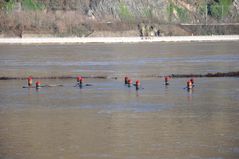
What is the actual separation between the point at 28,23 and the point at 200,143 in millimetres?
151784

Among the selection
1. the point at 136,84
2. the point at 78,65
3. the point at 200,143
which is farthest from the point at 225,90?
the point at 78,65

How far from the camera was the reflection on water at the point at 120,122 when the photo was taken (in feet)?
108

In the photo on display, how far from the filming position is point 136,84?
182ft

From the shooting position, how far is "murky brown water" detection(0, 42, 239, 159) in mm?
32938

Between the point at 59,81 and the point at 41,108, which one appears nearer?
the point at 41,108

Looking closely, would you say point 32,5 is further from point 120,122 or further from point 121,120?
point 120,122

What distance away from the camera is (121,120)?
1581 inches

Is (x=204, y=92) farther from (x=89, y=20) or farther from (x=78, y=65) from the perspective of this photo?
(x=89, y=20)

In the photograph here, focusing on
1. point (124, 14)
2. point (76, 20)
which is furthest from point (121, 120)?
point (124, 14)

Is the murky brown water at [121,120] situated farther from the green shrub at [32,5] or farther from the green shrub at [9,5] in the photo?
the green shrub at [32,5]

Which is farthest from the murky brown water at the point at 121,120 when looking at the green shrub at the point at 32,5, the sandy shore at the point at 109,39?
the green shrub at the point at 32,5

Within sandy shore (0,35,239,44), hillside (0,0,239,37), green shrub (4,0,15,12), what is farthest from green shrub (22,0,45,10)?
sandy shore (0,35,239,44)

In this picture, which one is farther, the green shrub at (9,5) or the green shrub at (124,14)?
the green shrub at (124,14)

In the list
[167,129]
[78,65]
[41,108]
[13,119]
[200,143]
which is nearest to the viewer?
[200,143]
